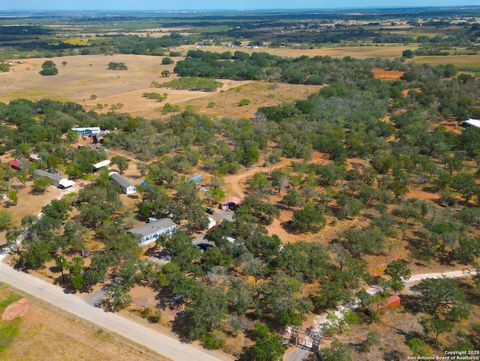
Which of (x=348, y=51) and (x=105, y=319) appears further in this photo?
(x=348, y=51)

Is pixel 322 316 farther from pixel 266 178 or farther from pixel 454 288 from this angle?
pixel 266 178

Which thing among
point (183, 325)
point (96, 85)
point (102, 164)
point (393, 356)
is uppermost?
point (96, 85)

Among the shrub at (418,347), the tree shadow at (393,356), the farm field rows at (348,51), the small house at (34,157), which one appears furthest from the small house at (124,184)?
the farm field rows at (348,51)

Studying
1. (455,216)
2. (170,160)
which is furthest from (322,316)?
(170,160)

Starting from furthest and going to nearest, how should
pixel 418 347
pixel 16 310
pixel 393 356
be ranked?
pixel 16 310 < pixel 393 356 < pixel 418 347

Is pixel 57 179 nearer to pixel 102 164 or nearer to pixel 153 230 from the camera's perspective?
pixel 102 164

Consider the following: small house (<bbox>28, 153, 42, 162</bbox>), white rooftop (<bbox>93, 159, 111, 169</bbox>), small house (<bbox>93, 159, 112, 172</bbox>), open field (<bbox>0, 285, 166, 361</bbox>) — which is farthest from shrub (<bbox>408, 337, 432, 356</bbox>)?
small house (<bbox>28, 153, 42, 162</bbox>)

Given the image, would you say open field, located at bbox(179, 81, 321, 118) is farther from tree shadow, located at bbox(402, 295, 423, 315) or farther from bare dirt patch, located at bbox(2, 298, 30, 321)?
bare dirt patch, located at bbox(2, 298, 30, 321)

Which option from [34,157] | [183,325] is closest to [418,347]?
[183,325]
